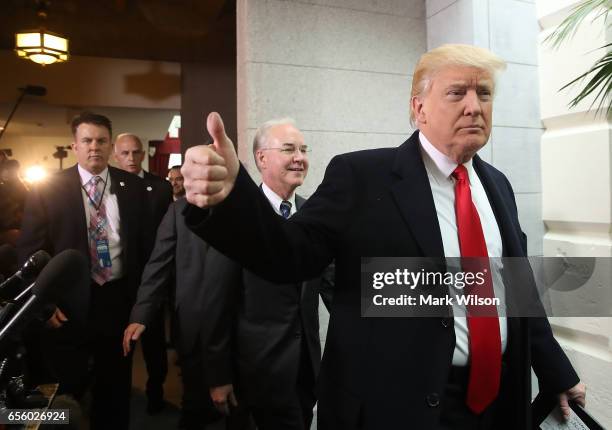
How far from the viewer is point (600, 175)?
2232 mm

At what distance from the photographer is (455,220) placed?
114 cm

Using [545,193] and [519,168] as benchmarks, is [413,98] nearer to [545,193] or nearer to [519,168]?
[545,193]

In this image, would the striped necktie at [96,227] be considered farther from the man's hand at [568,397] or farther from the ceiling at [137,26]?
the ceiling at [137,26]

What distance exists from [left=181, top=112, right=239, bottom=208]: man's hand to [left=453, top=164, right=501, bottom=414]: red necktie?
581mm

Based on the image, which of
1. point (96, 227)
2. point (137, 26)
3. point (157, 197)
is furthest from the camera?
point (137, 26)

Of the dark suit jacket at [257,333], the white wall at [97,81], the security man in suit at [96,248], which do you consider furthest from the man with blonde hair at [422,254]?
the white wall at [97,81]

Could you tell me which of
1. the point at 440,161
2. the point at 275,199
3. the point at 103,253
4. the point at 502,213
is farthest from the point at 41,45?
the point at 502,213

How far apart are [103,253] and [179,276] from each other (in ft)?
1.50

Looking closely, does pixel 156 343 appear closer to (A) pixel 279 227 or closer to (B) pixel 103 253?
(B) pixel 103 253

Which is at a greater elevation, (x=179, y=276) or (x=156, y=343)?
(x=179, y=276)

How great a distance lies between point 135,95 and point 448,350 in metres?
8.01

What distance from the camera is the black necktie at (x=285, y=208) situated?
6.59ft

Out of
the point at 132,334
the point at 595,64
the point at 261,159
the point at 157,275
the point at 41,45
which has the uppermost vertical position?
the point at 41,45

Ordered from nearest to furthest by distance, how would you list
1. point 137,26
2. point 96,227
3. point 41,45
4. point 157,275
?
point 157,275 → point 96,227 → point 41,45 → point 137,26
